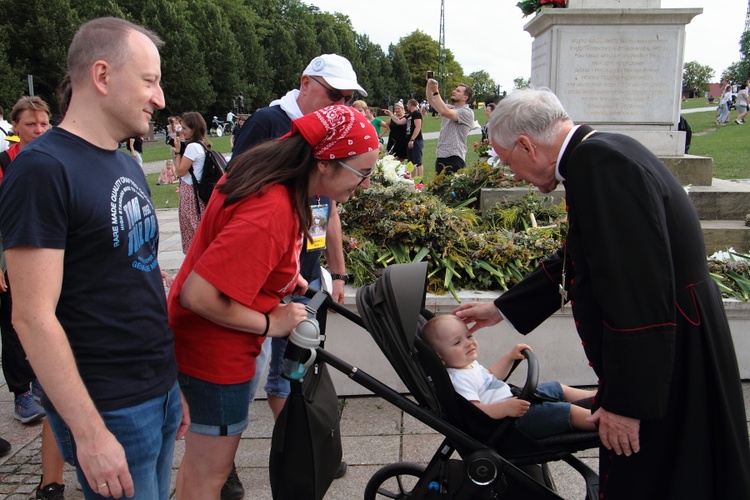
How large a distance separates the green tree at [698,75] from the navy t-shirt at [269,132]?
342 ft

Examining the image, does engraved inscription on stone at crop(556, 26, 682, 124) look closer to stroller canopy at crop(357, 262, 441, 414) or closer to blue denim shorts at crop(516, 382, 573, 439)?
blue denim shorts at crop(516, 382, 573, 439)

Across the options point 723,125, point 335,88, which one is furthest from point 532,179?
point 723,125

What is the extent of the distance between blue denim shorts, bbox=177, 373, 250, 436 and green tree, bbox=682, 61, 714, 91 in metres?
105

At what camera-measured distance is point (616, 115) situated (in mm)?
6691

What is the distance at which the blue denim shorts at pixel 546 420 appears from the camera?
243 centimetres

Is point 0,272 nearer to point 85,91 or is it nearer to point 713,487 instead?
point 85,91

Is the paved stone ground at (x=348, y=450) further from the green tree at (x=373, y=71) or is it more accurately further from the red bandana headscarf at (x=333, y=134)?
the green tree at (x=373, y=71)

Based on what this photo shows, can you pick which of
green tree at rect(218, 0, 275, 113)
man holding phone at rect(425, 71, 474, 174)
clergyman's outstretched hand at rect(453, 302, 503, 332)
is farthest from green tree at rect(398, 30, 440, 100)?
clergyman's outstretched hand at rect(453, 302, 503, 332)

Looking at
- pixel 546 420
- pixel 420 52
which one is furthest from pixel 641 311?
pixel 420 52

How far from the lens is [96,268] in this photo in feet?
5.51

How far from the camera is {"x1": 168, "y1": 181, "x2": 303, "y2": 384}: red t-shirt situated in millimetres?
1923

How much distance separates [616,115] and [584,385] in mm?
3503

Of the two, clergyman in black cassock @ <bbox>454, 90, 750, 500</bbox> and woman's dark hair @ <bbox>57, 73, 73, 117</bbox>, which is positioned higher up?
woman's dark hair @ <bbox>57, 73, 73, 117</bbox>

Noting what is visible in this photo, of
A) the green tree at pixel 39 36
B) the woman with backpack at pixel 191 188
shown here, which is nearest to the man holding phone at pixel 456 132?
the woman with backpack at pixel 191 188
